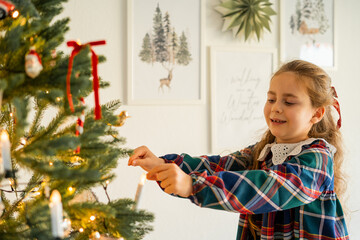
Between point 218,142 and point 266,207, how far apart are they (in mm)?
922

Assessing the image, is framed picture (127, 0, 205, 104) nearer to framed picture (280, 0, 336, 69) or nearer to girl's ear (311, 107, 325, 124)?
framed picture (280, 0, 336, 69)

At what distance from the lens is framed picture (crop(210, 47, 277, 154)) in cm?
191

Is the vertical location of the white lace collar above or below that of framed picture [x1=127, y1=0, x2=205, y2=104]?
below

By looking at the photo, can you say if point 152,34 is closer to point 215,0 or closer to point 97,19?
point 97,19

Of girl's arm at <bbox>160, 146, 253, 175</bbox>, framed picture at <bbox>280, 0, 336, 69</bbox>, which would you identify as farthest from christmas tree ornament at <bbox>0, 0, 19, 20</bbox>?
framed picture at <bbox>280, 0, 336, 69</bbox>

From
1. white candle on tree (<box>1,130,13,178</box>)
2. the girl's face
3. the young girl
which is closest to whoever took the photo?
white candle on tree (<box>1,130,13,178</box>)

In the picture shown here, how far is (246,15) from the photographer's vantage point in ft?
6.21

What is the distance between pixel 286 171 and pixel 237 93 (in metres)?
0.94

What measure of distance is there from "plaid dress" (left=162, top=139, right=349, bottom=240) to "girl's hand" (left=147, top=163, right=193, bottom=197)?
3cm

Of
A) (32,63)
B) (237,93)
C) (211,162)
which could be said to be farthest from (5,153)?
(237,93)

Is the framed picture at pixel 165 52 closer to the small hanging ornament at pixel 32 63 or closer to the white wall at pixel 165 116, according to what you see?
the white wall at pixel 165 116

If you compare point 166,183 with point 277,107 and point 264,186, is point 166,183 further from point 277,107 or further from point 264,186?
point 277,107

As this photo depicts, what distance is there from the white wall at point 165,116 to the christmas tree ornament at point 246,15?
42 mm

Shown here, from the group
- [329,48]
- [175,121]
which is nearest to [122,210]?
[175,121]
